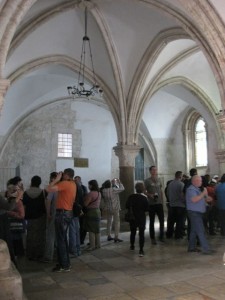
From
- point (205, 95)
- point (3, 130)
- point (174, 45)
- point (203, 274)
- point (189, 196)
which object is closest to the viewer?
point (203, 274)

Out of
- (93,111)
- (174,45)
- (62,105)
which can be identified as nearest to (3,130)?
(62,105)

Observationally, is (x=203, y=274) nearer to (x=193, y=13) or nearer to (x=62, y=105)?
(x=193, y=13)

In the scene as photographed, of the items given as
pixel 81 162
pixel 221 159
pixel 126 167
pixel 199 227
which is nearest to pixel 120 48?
pixel 126 167

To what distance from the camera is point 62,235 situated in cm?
518

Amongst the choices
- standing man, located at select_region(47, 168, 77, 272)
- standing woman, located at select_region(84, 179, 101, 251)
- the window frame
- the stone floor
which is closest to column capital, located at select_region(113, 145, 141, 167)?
standing woman, located at select_region(84, 179, 101, 251)

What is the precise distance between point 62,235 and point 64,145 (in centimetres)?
1271

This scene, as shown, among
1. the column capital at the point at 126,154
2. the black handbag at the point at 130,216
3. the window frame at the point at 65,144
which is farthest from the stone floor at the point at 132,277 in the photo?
the window frame at the point at 65,144

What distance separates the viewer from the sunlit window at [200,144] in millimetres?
17406

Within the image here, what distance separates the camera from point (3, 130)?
52.2 feet

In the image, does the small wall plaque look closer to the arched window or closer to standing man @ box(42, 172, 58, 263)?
the arched window

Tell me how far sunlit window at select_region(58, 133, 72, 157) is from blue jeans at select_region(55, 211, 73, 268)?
12.4 meters

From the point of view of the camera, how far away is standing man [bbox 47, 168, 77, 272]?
5.19 meters

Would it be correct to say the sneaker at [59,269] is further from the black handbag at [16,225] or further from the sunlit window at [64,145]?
the sunlit window at [64,145]

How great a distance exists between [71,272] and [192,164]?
44.5ft
